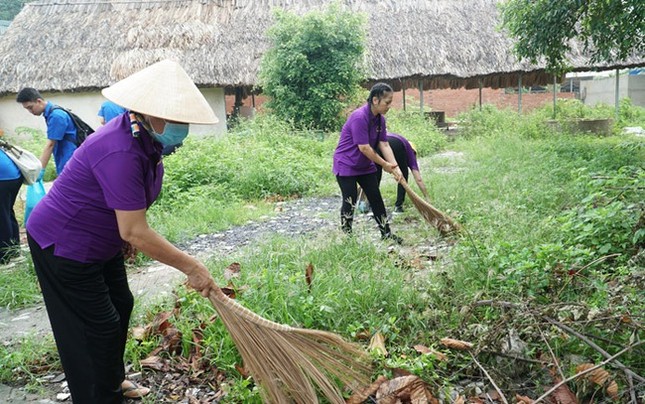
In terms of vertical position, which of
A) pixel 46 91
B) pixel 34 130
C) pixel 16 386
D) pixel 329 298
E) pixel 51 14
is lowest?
pixel 16 386

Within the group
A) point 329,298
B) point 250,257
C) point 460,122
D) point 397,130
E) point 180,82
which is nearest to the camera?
point 180,82

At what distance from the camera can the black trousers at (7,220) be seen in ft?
15.9

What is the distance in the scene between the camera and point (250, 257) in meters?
3.87

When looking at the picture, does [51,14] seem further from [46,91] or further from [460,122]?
[460,122]

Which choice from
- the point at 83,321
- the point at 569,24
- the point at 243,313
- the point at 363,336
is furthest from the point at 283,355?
the point at 569,24

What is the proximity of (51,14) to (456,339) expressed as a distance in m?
17.9

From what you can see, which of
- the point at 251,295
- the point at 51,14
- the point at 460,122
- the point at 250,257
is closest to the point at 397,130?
the point at 460,122

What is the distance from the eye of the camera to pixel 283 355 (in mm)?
2299

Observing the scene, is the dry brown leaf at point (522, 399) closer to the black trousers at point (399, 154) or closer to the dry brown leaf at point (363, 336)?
the dry brown leaf at point (363, 336)

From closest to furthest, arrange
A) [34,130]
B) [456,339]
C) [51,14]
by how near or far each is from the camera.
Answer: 1. [456,339]
2. [34,130]
3. [51,14]

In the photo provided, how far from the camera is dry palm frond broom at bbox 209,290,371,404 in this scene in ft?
7.48

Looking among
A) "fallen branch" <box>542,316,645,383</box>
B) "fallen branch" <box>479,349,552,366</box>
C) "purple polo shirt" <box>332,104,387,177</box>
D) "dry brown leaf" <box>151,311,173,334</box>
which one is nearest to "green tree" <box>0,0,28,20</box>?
"purple polo shirt" <box>332,104,387,177</box>

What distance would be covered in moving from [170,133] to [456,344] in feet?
5.74

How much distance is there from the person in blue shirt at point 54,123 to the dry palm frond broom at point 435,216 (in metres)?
3.09
